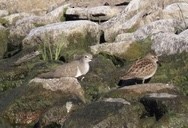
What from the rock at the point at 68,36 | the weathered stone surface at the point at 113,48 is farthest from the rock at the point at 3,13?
the weathered stone surface at the point at 113,48

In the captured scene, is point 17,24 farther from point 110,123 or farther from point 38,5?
point 110,123

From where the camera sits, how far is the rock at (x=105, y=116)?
12.1 metres

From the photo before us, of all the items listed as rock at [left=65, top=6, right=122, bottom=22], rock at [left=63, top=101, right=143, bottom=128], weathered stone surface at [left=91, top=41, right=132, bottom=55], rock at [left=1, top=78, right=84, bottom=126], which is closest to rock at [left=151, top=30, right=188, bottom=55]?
weathered stone surface at [left=91, top=41, right=132, bottom=55]

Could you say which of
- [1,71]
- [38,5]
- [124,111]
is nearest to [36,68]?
[1,71]

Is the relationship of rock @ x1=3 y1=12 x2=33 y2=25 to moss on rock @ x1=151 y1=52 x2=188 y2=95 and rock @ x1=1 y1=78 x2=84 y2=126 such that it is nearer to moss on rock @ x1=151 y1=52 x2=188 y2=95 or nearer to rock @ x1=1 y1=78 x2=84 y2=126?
moss on rock @ x1=151 y1=52 x2=188 y2=95

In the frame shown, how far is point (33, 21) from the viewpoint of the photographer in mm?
22234

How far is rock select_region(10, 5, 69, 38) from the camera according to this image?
21547 millimetres

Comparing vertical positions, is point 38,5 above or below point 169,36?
below

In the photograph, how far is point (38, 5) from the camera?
83.7 ft

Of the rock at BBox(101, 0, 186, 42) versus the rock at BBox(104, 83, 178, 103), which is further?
the rock at BBox(101, 0, 186, 42)

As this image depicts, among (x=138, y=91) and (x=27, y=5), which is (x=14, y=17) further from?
(x=138, y=91)

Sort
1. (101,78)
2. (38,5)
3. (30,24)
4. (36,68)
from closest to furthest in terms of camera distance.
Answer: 1. (101,78)
2. (36,68)
3. (30,24)
4. (38,5)

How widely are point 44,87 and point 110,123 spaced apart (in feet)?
7.78

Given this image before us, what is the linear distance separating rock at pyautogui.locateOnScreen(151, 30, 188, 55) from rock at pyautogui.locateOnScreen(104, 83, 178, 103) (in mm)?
2765
